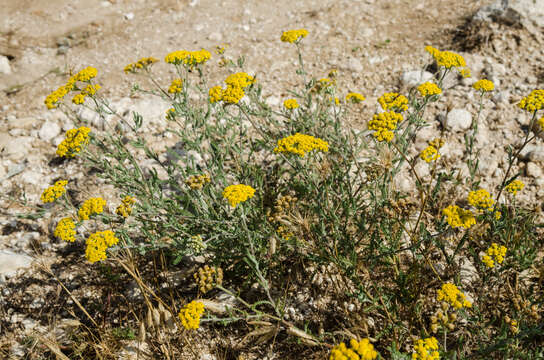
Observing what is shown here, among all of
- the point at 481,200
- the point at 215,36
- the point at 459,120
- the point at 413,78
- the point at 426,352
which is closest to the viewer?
the point at 426,352

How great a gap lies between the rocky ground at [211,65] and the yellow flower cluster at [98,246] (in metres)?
0.73

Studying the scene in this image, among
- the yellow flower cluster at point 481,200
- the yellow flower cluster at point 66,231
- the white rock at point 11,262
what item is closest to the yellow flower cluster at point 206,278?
the yellow flower cluster at point 66,231

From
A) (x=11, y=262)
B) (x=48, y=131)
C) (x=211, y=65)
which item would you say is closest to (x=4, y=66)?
(x=48, y=131)

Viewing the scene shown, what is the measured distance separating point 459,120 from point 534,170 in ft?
3.41

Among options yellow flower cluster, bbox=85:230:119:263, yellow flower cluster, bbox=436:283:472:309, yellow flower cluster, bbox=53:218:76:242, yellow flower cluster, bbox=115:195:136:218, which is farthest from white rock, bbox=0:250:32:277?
yellow flower cluster, bbox=436:283:472:309

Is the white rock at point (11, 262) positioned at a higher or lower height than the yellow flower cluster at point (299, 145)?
lower

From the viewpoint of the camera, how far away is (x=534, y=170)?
154 inches

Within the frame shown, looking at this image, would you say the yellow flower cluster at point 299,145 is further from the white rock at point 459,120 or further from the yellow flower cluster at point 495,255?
the white rock at point 459,120

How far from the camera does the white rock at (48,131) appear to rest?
5.21 meters

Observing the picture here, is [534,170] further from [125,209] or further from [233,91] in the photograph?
[125,209]

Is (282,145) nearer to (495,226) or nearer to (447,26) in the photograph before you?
(495,226)

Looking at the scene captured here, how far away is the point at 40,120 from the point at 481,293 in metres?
6.14

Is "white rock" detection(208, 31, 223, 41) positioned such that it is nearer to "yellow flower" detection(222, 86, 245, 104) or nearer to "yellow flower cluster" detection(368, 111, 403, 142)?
"yellow flower" detection(222, 86, 245, 104)

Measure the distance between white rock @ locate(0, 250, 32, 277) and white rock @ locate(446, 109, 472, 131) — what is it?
17.1 feet
